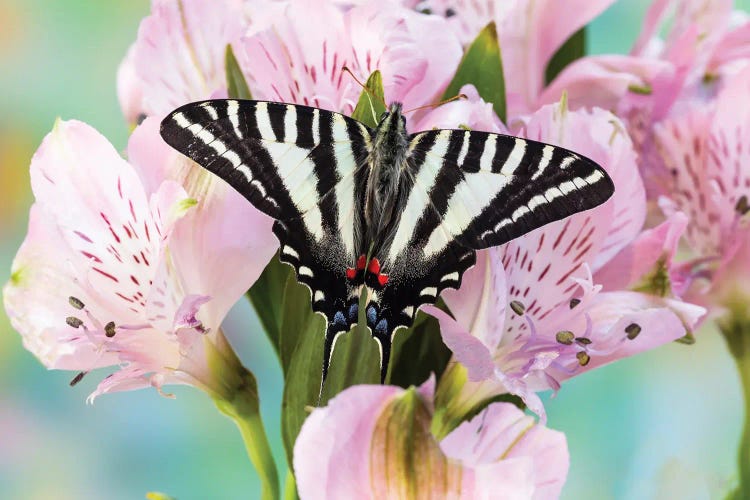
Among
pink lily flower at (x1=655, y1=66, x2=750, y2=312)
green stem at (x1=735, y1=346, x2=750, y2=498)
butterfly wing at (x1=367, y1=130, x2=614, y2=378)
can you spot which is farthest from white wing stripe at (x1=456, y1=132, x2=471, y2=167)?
green stem at (x1=735, y1=346, x2=750, y2=498)

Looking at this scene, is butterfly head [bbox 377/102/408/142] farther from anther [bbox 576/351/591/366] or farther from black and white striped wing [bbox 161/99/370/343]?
anther [bbox 576/351/591/366]

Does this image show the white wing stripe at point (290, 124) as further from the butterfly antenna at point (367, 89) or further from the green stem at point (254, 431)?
the green stem at point (254, 431)

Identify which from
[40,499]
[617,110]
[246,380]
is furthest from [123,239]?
[40,499]

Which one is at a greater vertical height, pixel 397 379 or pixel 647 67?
pixel 647 67

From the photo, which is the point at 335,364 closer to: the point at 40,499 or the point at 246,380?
the point at 246,380

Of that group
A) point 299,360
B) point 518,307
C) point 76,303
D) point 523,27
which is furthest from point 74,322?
point 523,27

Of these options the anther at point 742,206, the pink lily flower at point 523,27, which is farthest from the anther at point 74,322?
the anther at point 742,206
